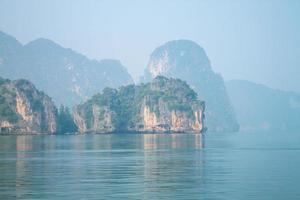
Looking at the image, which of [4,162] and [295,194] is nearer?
[295,194]

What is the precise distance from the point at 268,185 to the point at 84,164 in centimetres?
2709

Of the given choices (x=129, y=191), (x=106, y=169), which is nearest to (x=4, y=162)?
(x=106, y=169)

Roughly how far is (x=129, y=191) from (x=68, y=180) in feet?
28.9

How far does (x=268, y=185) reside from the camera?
47.8 metres

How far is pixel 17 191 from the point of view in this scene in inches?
1708

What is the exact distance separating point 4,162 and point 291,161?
30953mm

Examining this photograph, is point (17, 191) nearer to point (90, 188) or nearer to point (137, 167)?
point (90, 188)

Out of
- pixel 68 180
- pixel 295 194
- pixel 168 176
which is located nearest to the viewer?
pixel 295 194

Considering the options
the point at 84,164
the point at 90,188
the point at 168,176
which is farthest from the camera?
the point at 84,164

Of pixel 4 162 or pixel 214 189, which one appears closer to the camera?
pixel 214 189

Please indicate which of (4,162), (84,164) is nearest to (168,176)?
(84,164)

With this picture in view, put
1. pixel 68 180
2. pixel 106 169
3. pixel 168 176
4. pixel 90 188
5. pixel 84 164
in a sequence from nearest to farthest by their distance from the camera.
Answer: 1. pixel 90 188
2. pixel 68 180
3. pixel 168 176
4. pixel 106 169
5. pixel 84 164

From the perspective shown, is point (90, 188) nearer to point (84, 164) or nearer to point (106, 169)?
point (106, 169)

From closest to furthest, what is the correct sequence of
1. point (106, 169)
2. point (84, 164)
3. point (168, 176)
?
point (168, 176)
point (106, 169)
point (84, 164)
